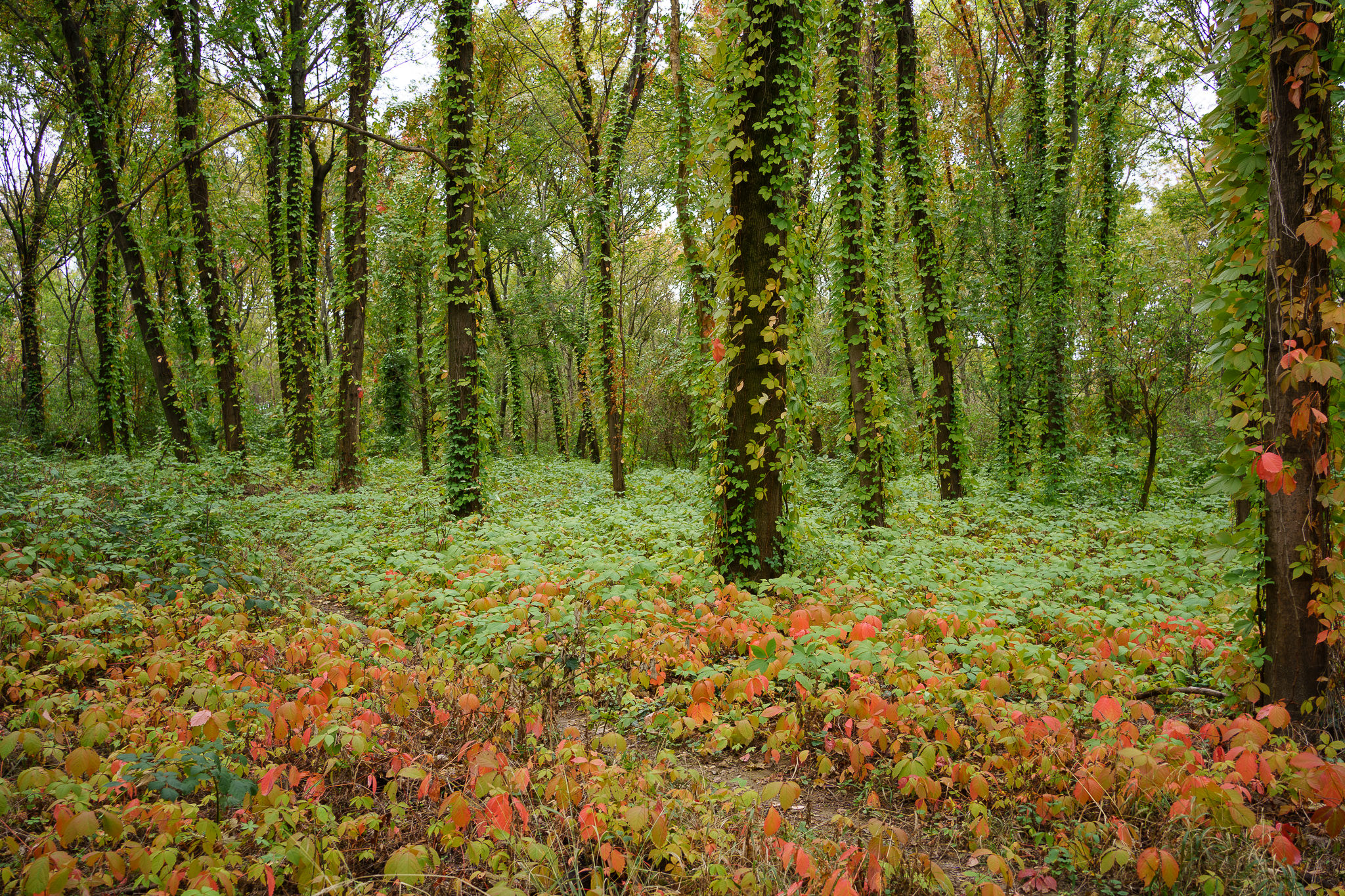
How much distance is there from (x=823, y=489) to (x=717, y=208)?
7236mm

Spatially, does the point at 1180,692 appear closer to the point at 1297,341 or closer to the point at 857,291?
the point at 1297,341

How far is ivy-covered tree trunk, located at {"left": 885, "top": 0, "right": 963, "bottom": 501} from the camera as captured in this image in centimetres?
950

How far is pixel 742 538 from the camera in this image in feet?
18.5

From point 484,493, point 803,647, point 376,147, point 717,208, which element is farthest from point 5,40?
point 803,647

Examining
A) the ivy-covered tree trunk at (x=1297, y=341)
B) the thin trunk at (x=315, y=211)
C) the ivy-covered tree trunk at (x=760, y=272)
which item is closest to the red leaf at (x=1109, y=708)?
the ivy-covered tree trunk at (x=1297, y=341)

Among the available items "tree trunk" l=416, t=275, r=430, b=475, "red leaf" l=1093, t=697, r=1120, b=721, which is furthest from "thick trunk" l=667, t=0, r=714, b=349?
"red leaf" l=1093, t=697, r=1120, b=721

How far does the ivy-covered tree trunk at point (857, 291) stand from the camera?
27.1 ft

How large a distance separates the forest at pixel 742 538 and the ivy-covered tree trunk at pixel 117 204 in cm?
9

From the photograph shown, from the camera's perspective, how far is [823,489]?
11.7 m

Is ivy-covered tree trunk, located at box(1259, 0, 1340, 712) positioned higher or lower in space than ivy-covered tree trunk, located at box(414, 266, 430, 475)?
lower

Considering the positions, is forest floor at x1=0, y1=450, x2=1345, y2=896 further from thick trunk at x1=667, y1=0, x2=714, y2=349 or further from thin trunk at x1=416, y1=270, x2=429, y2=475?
thin trunk at x1=416, y1=270, x2=429, y2=475

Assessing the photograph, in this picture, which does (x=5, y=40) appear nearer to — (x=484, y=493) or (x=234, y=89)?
(x=234, y=89)

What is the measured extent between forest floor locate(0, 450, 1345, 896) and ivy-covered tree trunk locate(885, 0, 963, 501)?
4658mm

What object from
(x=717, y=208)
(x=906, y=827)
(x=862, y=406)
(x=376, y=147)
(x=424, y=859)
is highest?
(x=376, y=147)
